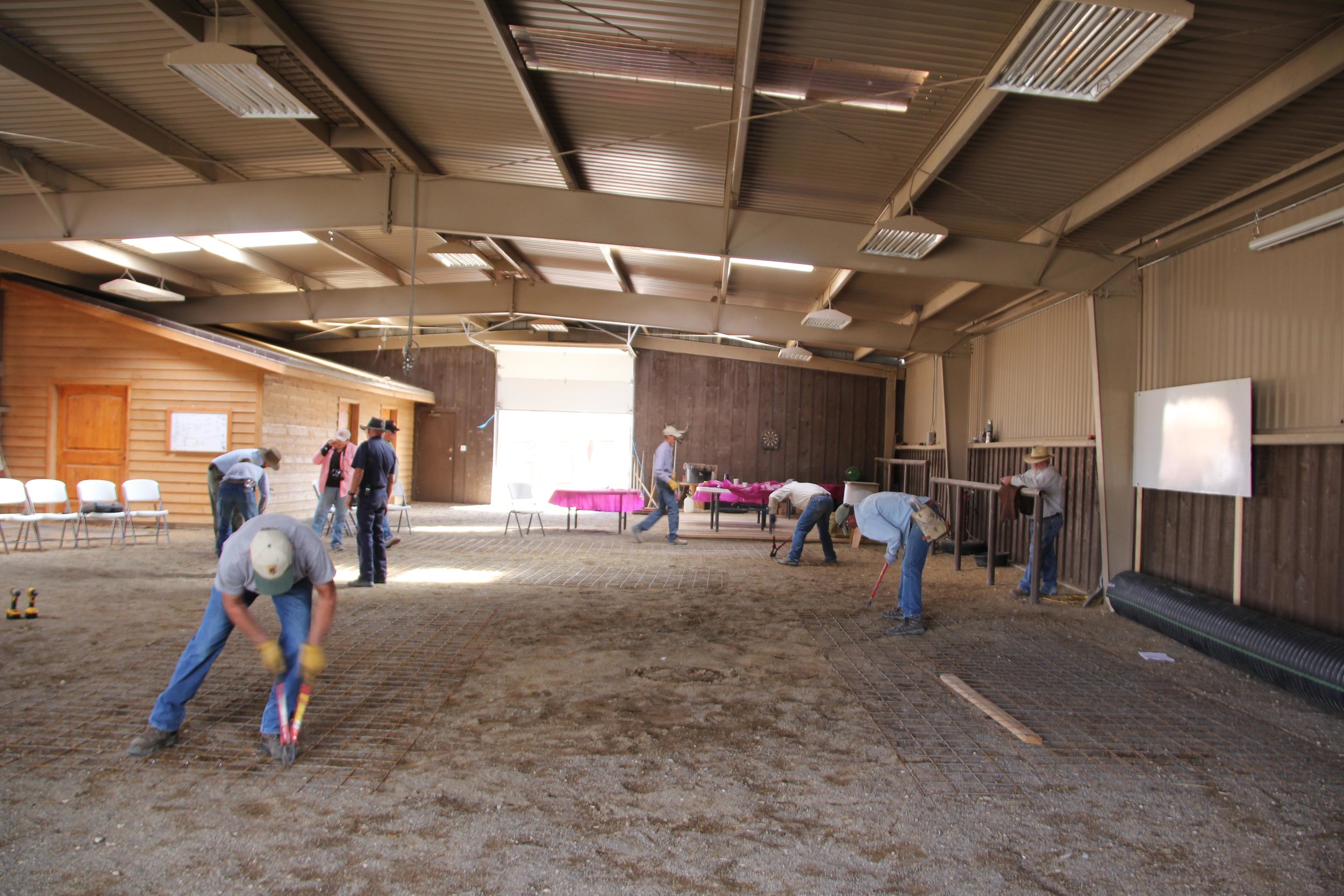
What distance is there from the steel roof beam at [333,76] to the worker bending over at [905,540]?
5.23 m

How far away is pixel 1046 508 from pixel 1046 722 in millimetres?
4241

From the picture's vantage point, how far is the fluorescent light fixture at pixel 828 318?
9.60 metres

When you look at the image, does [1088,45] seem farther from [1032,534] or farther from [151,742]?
[151,742]

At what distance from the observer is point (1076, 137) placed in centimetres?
540

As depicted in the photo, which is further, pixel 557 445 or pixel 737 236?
pixel 557 445

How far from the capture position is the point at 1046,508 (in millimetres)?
7609

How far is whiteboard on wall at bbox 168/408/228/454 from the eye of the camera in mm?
11289

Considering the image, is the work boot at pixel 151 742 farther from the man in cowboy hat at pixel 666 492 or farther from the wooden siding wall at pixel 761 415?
the wooden siding wall at pixel 761 415

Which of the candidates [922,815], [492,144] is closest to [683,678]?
[922,815]

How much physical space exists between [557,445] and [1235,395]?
1361 centimetres

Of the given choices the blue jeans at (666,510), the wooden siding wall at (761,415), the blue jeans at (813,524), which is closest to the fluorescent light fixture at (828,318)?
the blue jeans at (813,524)

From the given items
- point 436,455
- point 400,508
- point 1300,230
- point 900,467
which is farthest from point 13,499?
point 900,467

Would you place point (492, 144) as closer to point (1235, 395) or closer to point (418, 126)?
point (418, 126)

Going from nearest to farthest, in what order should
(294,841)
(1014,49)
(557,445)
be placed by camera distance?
(294,841)
(1014,49)
(557,445)
